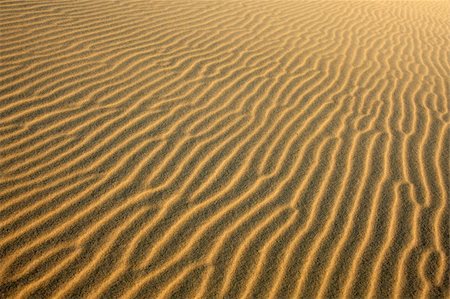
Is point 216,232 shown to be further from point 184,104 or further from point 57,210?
point 184,104

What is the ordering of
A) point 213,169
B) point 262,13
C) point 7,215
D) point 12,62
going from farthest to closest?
point 262,13 → point 12,62 → point 213,169 → point 7,215

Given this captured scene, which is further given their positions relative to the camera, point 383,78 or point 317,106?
point 383,78

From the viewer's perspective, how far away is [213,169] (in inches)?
127

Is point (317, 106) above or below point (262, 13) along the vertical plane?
below

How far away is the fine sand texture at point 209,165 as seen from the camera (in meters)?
2.45

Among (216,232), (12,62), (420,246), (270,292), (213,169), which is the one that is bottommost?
(420,246)

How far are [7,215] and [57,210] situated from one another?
1.15 ft

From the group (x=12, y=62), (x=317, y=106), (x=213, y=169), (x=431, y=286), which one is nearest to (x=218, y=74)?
(x=317, y=106)

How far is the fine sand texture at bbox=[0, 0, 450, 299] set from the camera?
245 cm

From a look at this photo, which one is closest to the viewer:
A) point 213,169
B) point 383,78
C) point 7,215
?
point 7,215

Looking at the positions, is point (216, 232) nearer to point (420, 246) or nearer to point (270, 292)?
point (270, 292)

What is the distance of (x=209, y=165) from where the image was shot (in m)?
3.26

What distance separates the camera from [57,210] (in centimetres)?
269

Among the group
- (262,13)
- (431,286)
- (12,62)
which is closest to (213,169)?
(431,286)
